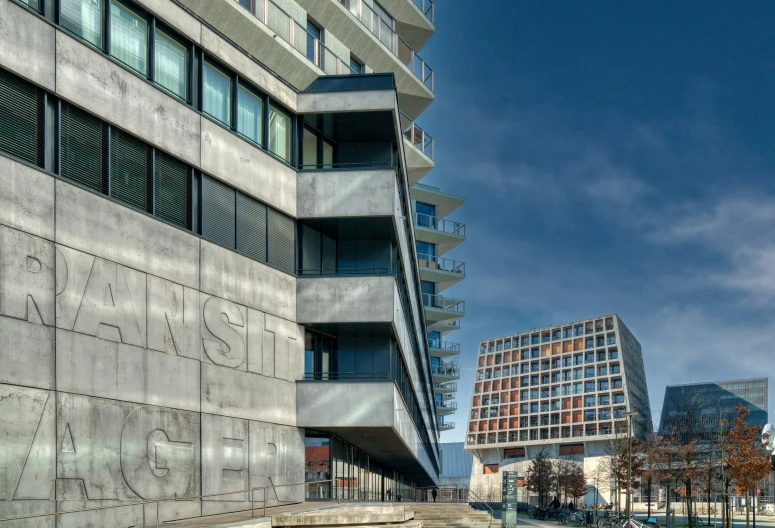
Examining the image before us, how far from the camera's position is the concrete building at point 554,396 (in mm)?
142750

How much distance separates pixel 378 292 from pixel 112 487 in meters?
11.0

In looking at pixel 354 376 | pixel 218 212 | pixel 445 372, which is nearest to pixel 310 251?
pixel 354 376

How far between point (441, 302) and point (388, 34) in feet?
93.1

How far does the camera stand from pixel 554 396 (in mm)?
151875

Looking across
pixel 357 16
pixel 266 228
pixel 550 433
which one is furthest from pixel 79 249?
pixel 550 433

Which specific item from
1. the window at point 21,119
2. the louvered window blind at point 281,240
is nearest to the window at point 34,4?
the window at point 21,119

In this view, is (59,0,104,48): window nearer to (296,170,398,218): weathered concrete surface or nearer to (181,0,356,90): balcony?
(181,0,356,90): balcony

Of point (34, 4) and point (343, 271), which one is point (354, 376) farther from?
point (34, 4)

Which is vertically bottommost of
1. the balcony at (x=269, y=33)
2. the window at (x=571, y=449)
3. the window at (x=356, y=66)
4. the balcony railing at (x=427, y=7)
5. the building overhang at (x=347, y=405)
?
the window at (x=571, y=449)

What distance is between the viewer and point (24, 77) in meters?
18.6

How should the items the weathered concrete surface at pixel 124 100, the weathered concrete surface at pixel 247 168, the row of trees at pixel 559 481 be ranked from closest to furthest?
the weathered concrete surface at pixel 124 100
the weathered concrete surface at pixel 247 168
the row of trees at pixel 559 481

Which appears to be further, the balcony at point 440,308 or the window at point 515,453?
the window at point 515,453

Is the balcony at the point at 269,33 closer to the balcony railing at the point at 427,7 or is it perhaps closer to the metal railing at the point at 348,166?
the metal railing at the point at 348,166

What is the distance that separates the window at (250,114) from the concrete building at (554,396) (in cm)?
11508
